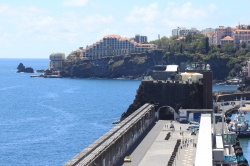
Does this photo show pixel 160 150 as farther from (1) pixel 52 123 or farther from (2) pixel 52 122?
(2) pixel 52 122

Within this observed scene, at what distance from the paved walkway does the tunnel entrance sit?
988cm

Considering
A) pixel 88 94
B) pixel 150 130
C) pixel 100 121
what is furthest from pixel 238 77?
pixel 150 130

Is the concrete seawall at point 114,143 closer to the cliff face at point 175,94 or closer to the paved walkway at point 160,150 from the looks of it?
the paved walkway at point 160,150

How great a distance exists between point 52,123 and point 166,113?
787 inches

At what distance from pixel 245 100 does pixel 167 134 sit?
62.7m

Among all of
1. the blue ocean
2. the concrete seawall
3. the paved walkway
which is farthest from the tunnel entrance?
the paved walkway

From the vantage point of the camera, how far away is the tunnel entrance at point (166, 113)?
74500mm

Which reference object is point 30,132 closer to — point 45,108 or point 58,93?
point 45,108

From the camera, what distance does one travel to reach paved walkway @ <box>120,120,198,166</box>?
46.4 meters

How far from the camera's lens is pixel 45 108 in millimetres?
113562

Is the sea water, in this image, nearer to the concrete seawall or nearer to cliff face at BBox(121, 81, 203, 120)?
the concrete seawall

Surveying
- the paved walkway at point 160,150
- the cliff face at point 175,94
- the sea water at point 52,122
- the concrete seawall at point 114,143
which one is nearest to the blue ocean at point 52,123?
the sea water at point 52,122

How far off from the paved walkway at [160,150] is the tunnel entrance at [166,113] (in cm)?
988

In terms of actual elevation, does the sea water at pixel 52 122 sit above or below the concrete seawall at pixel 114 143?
below
